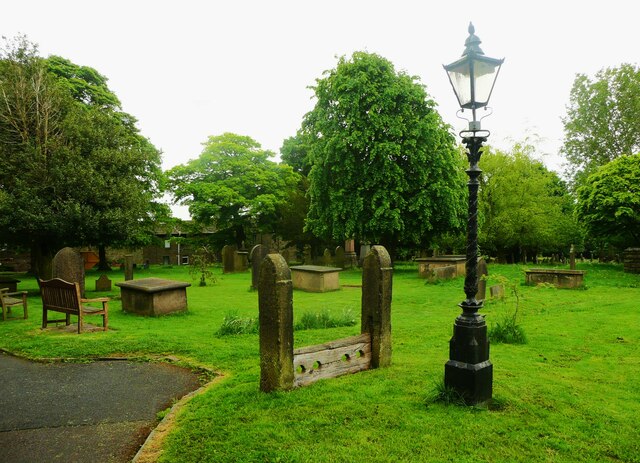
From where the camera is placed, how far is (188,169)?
122 ft

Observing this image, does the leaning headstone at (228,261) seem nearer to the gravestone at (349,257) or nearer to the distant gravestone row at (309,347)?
the gravestone at (349,257)

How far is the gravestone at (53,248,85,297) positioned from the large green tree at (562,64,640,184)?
35703 millimetres

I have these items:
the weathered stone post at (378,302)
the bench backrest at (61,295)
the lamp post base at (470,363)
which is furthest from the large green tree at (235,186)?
the lamp post base at (470,363)

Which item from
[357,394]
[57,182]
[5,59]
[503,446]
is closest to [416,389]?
[357,394]

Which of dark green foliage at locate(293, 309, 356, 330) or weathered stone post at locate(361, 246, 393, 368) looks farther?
dark green foliage at locate(293, 309, 356, 330)

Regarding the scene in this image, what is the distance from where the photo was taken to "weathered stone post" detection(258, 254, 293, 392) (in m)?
4.97

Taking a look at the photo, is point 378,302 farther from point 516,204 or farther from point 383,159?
point 516,204

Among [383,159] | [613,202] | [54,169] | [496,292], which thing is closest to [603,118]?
[613,202]

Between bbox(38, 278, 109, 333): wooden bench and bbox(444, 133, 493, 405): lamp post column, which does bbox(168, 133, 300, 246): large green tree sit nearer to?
bbox(38, 278, 109, 333): wooden bench

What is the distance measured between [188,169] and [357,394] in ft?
115

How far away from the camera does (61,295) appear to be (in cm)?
938

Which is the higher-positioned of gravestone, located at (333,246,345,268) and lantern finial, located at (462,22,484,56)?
lantern finial, located at (462,22,484,56)

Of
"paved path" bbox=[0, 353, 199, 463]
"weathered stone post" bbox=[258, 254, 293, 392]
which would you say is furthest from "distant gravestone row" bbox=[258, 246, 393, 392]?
"paved path" bbox=[0, 353, 199, 463]

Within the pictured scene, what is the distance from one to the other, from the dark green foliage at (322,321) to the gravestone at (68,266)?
7.09 metres
